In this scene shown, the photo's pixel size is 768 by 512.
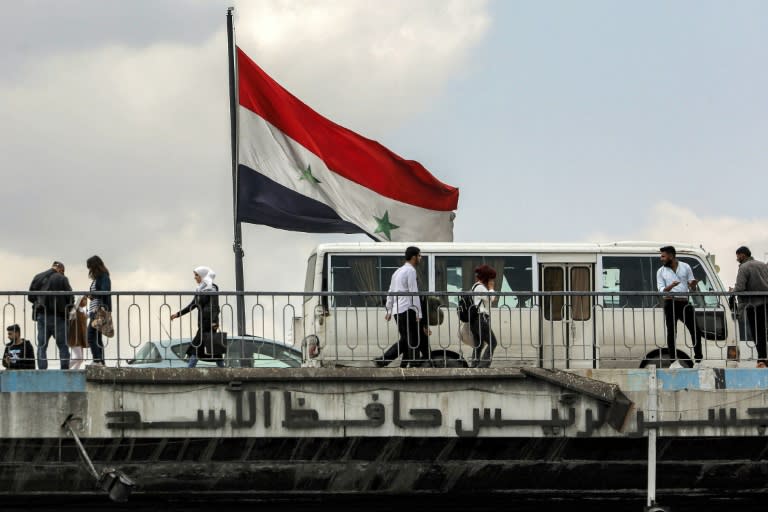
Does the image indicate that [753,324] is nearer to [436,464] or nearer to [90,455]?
[436,464]

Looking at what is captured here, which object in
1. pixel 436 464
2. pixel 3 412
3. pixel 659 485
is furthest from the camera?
pixel 659 485

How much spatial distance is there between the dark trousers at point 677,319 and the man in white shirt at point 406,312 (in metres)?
3.25

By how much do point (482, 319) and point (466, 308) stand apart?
382mm

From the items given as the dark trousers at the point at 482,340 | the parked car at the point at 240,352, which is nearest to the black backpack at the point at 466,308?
the dark trousers at the point at 482,340

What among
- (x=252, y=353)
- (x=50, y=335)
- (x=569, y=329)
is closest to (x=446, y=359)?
(x=252, y=353)

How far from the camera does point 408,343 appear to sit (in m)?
20.7

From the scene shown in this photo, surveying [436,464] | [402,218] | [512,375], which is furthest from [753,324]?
[402,218]

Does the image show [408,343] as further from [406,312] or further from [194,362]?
A: [194,362]

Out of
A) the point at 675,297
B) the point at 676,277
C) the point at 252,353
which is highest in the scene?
the point at 676,277

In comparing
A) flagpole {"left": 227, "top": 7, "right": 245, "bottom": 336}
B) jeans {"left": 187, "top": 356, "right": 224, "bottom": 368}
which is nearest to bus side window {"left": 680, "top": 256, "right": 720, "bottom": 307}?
flagpole {"left": 227, "top": 7, "right": 245, "bottom": 336}

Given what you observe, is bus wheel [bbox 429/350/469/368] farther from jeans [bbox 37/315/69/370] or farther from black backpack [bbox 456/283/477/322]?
jeans [bbox 37/315/69/370]

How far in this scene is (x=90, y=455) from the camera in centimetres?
2192

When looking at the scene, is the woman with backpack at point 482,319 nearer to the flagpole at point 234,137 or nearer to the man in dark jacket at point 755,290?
the man in dark jacket at point 755,290

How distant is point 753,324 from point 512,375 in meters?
3.55
